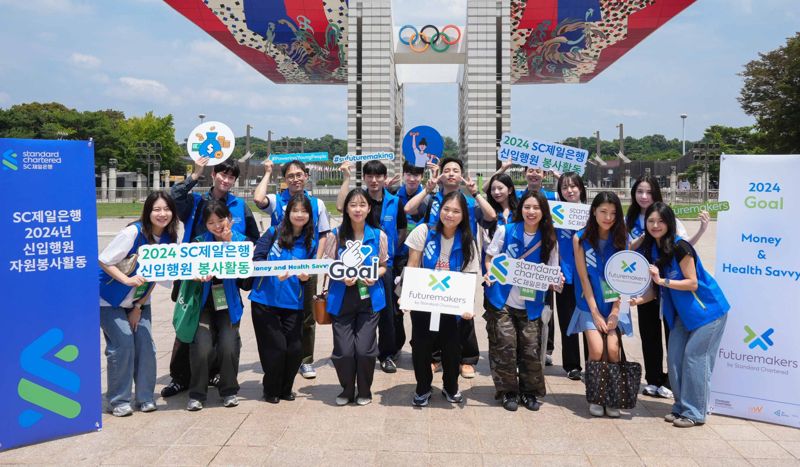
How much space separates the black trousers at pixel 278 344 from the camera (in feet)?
15.3

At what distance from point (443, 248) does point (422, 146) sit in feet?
6.04

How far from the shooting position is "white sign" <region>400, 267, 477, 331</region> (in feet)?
14.7

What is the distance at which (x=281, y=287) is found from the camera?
465cm

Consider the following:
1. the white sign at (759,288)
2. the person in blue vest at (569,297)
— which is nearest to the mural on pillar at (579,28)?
the person in blue vest at (569,297)

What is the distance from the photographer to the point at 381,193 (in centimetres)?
557

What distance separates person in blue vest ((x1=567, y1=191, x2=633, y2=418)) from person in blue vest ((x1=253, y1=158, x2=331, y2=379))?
2.18 meters

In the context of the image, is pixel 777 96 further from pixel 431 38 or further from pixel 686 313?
pixel 686 313

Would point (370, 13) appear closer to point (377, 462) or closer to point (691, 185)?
point (377, 462)

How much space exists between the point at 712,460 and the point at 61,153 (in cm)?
487

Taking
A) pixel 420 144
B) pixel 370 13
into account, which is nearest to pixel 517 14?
pixel 370 13

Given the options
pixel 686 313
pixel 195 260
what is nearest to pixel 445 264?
pixel 686 313

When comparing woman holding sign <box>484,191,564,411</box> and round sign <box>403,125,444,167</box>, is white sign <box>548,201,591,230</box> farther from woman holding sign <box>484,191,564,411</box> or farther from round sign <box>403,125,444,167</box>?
round sign <box>403,125,444,167</box>

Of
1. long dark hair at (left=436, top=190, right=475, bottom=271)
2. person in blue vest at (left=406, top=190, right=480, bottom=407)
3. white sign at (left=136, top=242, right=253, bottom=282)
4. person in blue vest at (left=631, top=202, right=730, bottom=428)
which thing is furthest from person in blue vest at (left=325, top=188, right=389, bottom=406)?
person in blue vest at (left=631, top=202, right=730, bottom=428)

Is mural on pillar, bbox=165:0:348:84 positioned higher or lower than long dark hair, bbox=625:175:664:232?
higher
